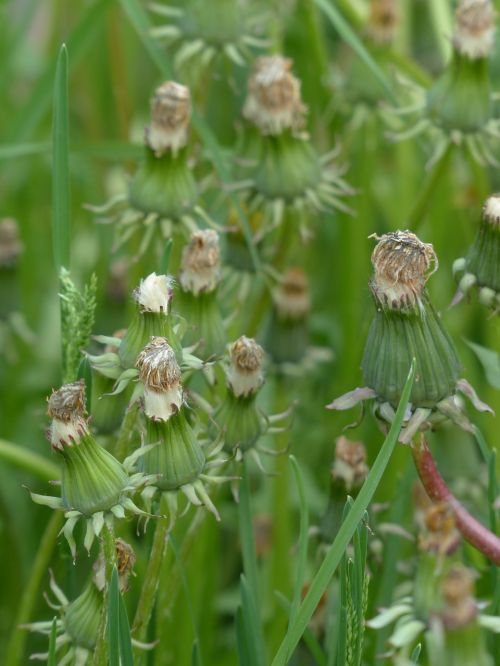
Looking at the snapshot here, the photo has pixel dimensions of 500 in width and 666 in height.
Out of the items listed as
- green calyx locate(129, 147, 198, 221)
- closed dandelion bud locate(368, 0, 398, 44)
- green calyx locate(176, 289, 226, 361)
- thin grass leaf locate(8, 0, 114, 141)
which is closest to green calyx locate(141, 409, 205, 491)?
green calyx locate(176, 289, 226, 361)

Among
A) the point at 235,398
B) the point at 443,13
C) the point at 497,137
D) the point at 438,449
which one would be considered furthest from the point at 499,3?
the point at 235,398

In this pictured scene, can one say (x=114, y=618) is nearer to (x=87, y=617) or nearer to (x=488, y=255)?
(x=87, y=617)

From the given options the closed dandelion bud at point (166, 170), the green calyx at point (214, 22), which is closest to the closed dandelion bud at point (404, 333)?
the closed dandelion bud at point (166, 170)

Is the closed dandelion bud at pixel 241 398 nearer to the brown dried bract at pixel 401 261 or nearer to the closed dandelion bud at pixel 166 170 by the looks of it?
the brown dried bract at pixel 401 261

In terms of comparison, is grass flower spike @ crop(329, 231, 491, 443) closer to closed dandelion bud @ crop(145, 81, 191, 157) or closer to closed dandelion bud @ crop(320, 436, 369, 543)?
closed dandelion bud @ crop(320, 436, 369, 543)

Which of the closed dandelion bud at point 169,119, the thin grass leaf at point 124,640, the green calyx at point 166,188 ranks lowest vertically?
the thin grass leaf at point 124,640

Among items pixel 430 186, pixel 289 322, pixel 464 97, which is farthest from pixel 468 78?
pixel 289 322

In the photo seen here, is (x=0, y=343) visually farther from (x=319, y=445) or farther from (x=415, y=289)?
(x=415, y=289)
